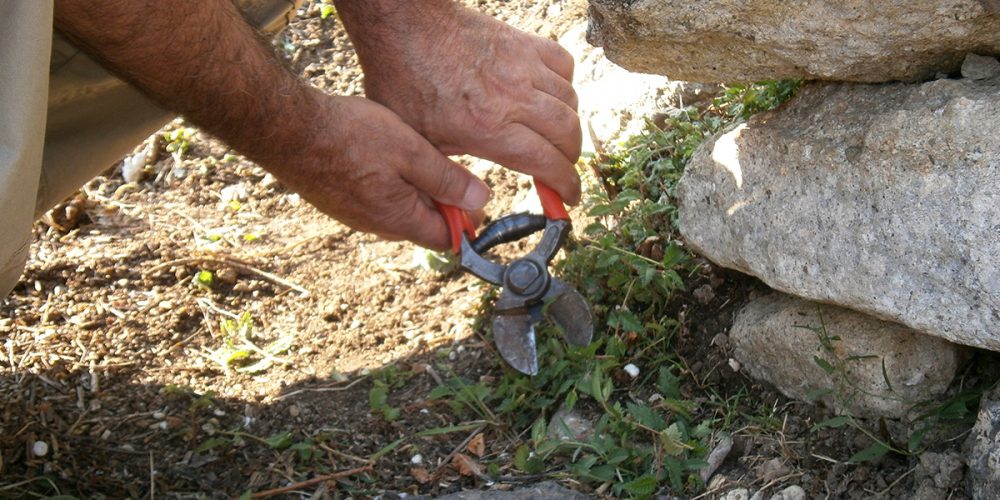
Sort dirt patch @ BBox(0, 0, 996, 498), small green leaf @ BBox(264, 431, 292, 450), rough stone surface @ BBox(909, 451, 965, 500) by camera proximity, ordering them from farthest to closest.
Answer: small green leaf @ BBox(264, 431, 292, 450) < dirt patch @ BBox(0, 0, 996, 498) < rough stone surface @ BBox(909, 451, 965, 500)

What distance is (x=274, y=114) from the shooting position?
2549mm

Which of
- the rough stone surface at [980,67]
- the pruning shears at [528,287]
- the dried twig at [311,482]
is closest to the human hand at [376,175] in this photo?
the pruning shears at [528,287]

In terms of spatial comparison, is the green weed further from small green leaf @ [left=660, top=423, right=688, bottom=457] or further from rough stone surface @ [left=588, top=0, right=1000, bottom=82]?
rough stone surface @ [left=588, top=0, right=1000, bottom=82]

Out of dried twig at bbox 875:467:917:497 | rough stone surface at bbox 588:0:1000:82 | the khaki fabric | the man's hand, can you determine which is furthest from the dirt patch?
the khaki fabric

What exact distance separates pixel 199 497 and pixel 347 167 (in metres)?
0.84

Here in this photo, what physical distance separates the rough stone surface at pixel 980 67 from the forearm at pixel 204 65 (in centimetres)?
144

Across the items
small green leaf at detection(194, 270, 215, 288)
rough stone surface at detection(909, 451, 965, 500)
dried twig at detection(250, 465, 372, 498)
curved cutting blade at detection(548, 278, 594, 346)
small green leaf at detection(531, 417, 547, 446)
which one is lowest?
dried twig at detection(250, 465, 372, 498)

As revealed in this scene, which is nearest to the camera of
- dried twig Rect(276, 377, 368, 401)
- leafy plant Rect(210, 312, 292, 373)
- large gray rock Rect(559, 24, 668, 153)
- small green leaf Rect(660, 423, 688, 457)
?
small green leaf Rect(660, 423, 688, 457)

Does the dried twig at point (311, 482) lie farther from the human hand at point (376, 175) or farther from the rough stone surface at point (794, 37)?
the rough stone surface at point (794, 37)

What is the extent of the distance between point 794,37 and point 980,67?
13.1 inches

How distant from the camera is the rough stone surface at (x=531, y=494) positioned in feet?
7.13

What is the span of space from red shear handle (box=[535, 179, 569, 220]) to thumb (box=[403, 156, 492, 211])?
0.51ft

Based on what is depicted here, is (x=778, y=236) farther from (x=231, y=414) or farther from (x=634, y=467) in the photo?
(x=231, y=414)

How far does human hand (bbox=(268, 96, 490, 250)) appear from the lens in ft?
8.57
